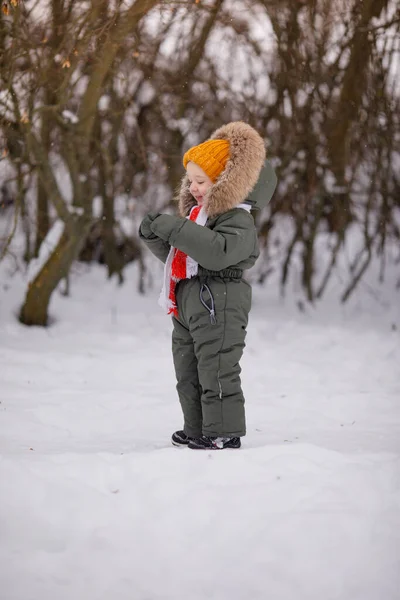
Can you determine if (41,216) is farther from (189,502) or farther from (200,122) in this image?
(189,502)

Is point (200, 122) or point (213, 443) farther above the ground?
point (200, 122)

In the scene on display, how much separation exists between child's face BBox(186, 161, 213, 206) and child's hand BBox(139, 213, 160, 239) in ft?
0.95

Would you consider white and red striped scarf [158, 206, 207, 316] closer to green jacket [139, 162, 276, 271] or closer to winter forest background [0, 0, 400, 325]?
green jacket [139, 162, 276, 271]

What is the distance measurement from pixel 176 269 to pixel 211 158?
0.56 meters

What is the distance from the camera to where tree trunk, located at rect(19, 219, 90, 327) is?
21.4 feet

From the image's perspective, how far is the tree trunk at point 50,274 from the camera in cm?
651

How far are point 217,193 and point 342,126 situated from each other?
5.13 m

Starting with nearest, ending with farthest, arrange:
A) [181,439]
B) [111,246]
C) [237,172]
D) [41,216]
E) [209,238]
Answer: [209,238]
[237,172]
[181,439]
[41,216]
[111,246]

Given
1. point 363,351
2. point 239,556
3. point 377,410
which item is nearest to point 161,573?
point 239,556

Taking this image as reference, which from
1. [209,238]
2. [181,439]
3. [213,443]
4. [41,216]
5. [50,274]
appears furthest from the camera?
[41,216]

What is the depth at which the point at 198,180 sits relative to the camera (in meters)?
3.06

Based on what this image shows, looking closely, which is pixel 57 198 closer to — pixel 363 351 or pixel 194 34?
pixel 194 34

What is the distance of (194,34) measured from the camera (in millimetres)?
7430

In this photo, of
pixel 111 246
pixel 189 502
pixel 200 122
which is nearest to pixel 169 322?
pixel 111 246
